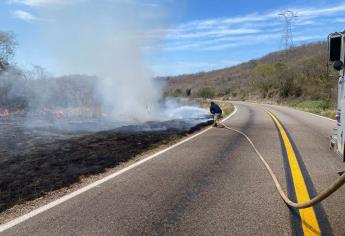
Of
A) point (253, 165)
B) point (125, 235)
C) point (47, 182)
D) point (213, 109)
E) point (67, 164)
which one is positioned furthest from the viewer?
point (213, 109)

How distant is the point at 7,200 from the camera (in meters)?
7.07

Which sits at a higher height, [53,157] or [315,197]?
[315,197]

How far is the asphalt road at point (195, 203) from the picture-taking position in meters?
5.10

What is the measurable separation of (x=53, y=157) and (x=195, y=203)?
21.1 ft

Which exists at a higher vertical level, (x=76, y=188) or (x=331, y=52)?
(x=331, y=52)

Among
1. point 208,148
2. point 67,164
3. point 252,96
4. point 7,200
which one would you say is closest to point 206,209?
point 7,200

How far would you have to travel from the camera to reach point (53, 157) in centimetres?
1151

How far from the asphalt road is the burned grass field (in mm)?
1180

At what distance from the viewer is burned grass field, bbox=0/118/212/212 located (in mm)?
7982

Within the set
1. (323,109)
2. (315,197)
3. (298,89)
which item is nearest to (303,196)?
(315,197)

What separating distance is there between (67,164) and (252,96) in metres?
71.1

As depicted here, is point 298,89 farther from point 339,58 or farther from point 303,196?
point 303,196

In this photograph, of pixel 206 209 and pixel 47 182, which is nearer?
pixel 206 209

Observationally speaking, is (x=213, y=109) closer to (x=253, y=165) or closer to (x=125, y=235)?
(x=253, y=165)
